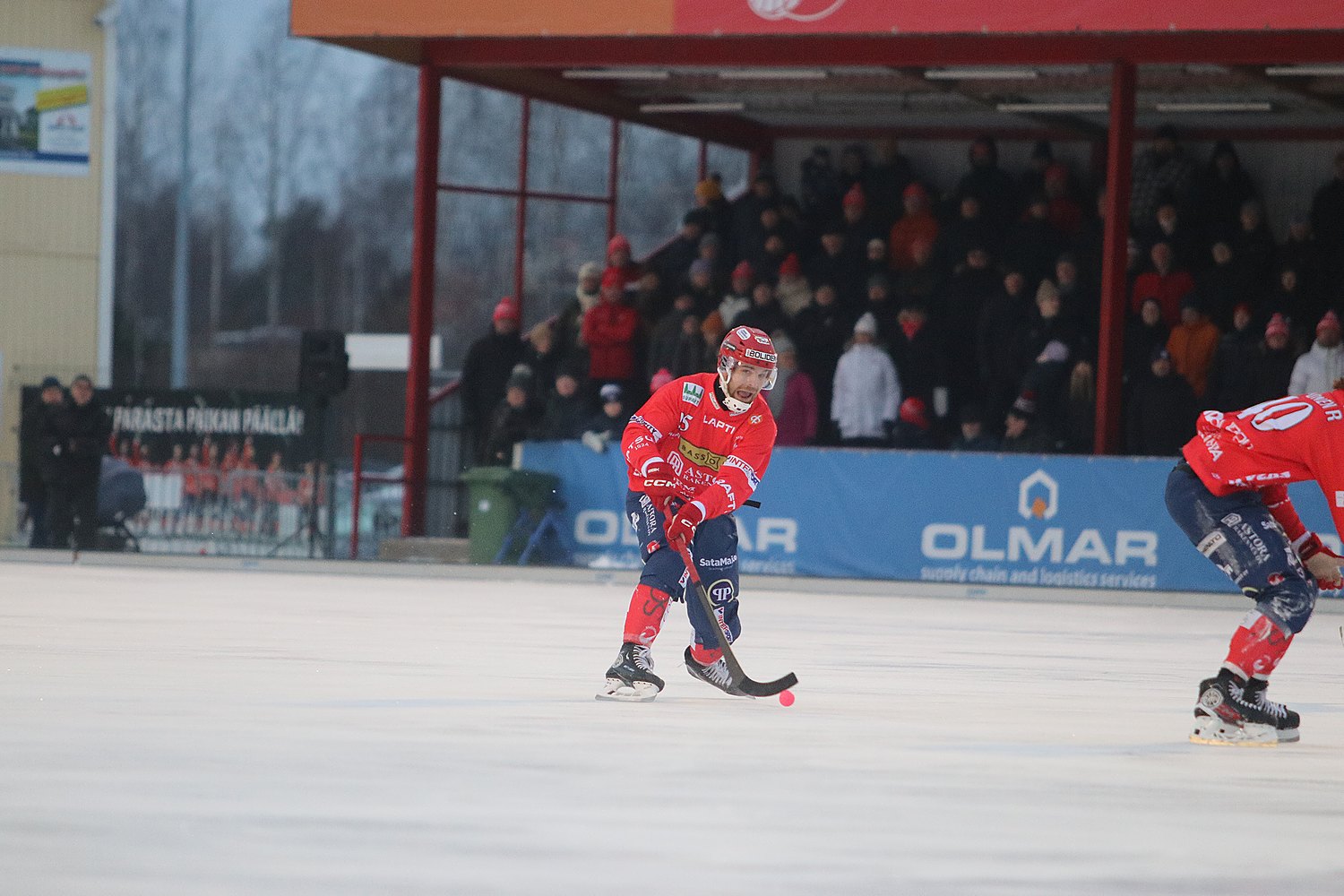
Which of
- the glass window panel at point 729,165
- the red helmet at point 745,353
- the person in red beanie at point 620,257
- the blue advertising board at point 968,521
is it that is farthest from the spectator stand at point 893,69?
the glass window panel at point 729,165

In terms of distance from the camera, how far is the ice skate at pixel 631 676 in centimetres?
854

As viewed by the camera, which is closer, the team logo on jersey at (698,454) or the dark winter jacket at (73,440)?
the team logo on jersey at (698,454)

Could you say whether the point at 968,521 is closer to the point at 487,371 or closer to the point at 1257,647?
the point at 487,371

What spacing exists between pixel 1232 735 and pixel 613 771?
98.1 inches

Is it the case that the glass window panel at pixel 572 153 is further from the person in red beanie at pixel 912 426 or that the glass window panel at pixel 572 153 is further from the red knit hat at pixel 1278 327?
the red knit hat at pixel 1278 327

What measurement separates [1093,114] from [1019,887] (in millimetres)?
19265

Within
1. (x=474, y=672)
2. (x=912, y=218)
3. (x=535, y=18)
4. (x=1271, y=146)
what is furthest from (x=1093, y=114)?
(x=474, y=672)

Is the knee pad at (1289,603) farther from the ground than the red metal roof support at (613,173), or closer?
closer

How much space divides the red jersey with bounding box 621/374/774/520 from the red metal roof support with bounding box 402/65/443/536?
11.3 m

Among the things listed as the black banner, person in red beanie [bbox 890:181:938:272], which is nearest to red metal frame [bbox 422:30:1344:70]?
person in red beanie [bbox 890:181:938:272]

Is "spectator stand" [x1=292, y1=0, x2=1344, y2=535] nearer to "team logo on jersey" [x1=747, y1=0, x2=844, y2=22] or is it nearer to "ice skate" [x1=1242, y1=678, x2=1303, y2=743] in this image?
"team logo on jersey" [x1=747, y1=0, x2=844, y2=22]

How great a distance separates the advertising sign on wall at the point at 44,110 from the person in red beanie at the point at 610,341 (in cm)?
819

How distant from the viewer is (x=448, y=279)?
53.2 m

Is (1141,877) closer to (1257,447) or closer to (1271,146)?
(1257,447)
